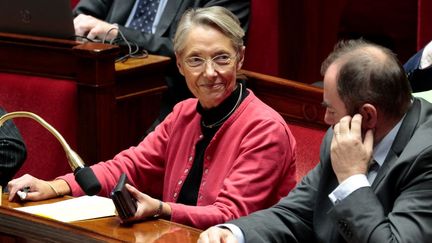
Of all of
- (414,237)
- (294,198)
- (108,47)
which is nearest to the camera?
(414,237)

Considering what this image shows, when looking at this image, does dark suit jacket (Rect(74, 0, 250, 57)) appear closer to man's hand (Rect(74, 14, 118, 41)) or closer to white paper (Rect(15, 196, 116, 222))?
man's hand (Rect(74, 14, 118, 41))

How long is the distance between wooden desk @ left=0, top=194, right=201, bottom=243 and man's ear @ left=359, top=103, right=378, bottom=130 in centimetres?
32

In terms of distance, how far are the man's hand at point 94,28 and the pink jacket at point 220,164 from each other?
0.71 meters

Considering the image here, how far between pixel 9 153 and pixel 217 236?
0.75 metres

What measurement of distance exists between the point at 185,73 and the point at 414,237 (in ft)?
2.34

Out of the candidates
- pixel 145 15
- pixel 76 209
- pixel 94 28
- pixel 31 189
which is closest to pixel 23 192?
pixel 31 189

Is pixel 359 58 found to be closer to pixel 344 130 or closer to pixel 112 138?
pixel 344 130

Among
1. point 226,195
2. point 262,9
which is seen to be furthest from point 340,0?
point 226,195

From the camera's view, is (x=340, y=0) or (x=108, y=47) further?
(x=340, y=0)

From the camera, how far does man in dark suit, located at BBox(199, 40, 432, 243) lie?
4.53 feet

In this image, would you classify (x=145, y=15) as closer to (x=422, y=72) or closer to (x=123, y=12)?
(x=123, y=12)

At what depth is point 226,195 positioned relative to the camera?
5.82 ft

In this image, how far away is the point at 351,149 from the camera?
1.45 metres

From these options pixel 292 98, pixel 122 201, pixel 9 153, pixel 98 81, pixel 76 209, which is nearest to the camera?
pixel 122 201
